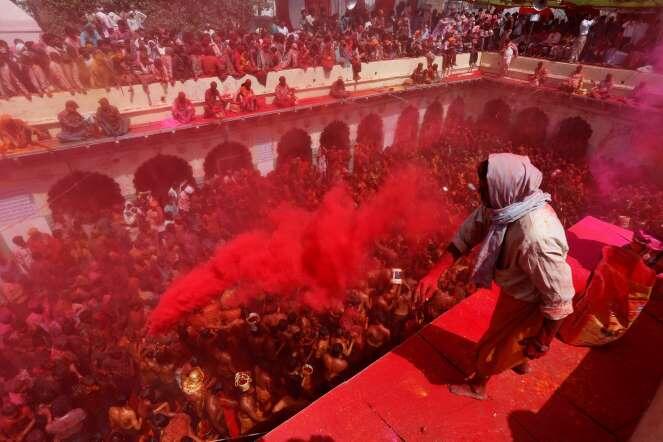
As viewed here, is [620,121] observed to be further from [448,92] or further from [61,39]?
[61,39]

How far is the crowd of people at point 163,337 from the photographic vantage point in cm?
498

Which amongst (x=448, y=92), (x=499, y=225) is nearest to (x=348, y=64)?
(x=448, y=92)

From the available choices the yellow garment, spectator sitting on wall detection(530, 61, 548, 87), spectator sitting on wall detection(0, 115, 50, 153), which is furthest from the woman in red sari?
spectator sitting on wall detection(530, 61, 548, 87)

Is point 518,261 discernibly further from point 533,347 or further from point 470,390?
point 470,390

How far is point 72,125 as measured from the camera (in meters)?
9.33

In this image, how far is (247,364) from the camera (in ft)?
18.3

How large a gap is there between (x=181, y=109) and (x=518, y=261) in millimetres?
10811

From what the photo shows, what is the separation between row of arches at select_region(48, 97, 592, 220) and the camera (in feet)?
33.9

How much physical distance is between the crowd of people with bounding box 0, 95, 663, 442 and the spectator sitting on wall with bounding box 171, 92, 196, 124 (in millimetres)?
3326

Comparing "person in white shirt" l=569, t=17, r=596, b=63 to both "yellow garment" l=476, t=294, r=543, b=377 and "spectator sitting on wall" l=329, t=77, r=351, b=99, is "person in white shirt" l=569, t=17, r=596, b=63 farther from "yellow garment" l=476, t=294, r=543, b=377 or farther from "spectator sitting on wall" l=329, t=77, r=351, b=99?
"yellow garment" l=476, t=294, r=543, b=377

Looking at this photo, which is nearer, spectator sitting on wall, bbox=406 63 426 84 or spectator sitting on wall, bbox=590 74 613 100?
spectator sitting on wall, bbox=590 74 613 100

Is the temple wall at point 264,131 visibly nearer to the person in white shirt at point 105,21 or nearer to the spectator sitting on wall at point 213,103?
the spectator sitting on wall at point 213,103

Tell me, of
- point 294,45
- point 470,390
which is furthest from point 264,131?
point 470,390

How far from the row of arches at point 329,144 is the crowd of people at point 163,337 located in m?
1.25
